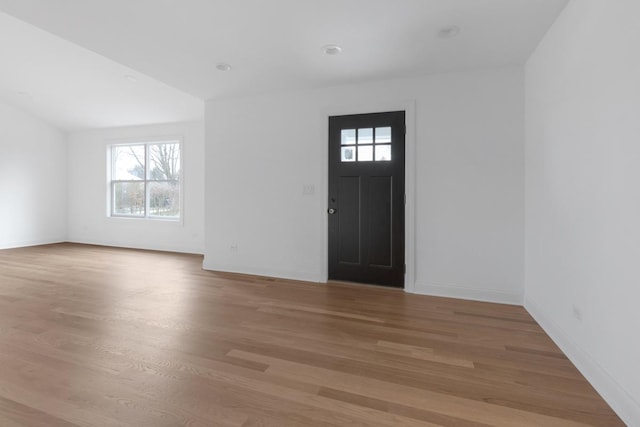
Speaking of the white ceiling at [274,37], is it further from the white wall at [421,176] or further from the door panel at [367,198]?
the door panel at [367,198]

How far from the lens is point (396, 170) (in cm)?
370

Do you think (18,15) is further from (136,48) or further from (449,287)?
(449,287)

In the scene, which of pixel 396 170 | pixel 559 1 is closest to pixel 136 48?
pixel 396 170

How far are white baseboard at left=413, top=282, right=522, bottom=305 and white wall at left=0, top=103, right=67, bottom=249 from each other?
26.1ft

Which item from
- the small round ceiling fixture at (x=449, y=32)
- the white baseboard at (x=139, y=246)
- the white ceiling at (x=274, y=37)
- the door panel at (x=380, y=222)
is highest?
the white ceiling at (x=274, y=37)

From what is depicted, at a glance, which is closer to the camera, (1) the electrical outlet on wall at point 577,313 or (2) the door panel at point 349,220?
(1) the electrical outlet on wall at point 577,313

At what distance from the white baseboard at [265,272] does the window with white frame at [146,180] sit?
2144 mm

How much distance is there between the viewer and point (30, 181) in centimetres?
675

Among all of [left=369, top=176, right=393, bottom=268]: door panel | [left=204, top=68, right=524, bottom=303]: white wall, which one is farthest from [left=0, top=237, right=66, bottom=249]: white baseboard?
[left=369, top=176, right=393, bottom=268]: door panel

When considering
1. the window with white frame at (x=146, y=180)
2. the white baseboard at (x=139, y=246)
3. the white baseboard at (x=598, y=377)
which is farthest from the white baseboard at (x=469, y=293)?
the window with white frame at (x=146, y=180)

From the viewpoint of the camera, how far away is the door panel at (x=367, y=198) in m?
3.72

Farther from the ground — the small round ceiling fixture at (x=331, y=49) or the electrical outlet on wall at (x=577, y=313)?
the small round ceiling fixture at (x=331, y=49)

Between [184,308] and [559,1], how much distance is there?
394cm

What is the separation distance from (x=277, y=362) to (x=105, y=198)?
22.1 ft
